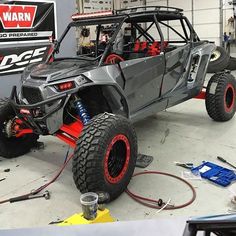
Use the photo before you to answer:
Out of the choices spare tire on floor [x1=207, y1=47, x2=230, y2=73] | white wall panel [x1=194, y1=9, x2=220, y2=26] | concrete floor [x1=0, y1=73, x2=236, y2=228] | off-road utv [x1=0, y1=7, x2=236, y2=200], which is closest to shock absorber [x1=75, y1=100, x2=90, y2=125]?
off-road utv [x1=0, y1=7, x2=236, y2=200]

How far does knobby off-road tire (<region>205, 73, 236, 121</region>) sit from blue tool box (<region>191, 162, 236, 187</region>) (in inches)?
58.4

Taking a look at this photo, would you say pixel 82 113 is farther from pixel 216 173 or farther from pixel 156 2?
pixel 156 2

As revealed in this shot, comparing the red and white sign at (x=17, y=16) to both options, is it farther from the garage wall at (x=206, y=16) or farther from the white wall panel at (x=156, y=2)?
the white wall panel at (x=156, y=2)

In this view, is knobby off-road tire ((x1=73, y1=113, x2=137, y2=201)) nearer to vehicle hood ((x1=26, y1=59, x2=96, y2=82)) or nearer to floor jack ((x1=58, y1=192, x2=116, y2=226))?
floor jack ((x1=58, y1=192, x2=116, y2=226))

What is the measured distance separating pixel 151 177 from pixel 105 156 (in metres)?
0.77

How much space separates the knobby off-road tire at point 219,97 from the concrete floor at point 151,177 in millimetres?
148

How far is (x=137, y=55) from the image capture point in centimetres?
457

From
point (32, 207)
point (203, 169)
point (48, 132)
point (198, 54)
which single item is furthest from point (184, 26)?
point (32, 207)

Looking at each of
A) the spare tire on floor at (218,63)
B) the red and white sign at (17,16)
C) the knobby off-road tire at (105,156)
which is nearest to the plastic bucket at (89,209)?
the knobby off-road tire at (105,156)

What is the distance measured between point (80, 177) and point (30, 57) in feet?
12.5

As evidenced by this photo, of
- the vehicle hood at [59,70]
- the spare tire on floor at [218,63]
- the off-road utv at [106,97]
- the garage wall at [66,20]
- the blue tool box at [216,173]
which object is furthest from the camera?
the spare tire on floor at [218,63]

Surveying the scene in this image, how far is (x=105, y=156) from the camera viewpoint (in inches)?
105

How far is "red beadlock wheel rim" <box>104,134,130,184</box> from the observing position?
110 inches

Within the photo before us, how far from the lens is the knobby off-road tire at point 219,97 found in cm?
462
